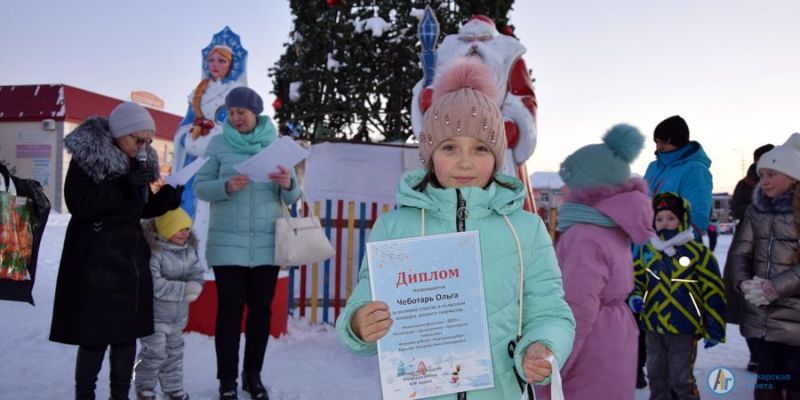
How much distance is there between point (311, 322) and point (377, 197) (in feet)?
6.99

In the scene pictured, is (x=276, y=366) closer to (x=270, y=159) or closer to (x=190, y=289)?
(x=190, y=289)

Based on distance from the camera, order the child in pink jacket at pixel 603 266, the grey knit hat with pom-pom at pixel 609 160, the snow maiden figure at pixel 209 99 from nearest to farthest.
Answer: the child in pink jacket at pixel 603 266
the grey knit hat with pom-pom at pixel 609 160
the snow maiden figure at pixel 209 99

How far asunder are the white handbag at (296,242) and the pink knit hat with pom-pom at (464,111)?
208 cm

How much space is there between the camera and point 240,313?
3.86 metres

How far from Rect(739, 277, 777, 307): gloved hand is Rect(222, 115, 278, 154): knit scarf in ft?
10.3

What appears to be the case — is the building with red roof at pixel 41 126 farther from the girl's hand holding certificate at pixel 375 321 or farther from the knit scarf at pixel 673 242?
the girl's hand holding certificate at pixel 375 321

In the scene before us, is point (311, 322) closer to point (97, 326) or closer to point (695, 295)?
point (97, 326)

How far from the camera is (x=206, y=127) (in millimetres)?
6613

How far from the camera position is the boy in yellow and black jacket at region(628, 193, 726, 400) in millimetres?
3611

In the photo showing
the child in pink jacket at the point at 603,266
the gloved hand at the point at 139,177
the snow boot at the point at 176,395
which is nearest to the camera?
the child in pink jacket at the point at 603,266

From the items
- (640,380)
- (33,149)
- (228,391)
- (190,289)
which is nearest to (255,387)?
(228,391)

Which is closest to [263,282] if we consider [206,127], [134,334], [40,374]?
[134,334]

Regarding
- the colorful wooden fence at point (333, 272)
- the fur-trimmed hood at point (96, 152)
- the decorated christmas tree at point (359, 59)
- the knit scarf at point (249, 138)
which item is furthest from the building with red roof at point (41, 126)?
the fur-trimmed hood at point (96, 152)

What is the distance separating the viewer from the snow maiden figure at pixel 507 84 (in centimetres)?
483
